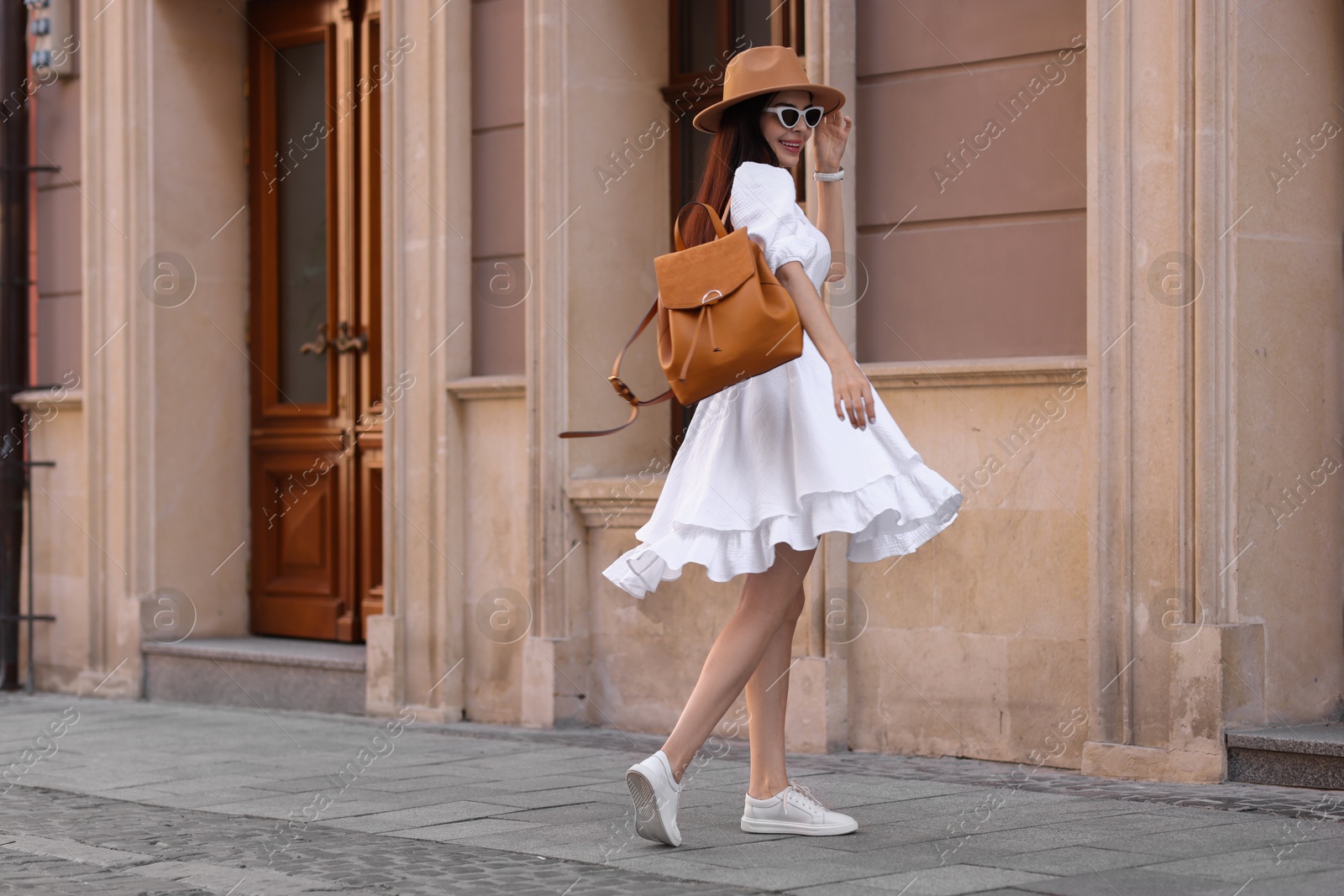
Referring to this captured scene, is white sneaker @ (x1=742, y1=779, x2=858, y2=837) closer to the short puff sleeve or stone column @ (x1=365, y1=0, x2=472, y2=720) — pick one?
the short puff sleeve

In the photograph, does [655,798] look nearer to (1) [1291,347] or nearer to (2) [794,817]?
(2) [794,817]

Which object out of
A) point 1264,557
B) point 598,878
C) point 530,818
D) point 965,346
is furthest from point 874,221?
point 598,878

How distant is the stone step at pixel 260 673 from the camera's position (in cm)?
881

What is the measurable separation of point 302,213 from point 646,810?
244 inches

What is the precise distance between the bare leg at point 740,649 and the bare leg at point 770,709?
0.30ft

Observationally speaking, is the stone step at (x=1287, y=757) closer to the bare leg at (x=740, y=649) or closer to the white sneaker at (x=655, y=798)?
the bare leg at (x=740, y=649)

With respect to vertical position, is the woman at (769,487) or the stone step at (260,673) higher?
the woman at (769,487)

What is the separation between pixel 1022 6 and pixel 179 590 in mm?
5701

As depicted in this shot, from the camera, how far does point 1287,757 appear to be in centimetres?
577

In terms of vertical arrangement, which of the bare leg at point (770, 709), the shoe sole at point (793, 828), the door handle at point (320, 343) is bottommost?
the shoe sole at point (793, 828)

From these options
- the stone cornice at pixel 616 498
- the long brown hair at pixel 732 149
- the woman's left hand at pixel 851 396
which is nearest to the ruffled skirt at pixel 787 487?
the woman's left hand at pixel 851 396

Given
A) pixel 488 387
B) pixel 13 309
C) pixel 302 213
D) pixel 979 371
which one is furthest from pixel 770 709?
pixel 13 309

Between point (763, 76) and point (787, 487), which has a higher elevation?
point (763, 76)

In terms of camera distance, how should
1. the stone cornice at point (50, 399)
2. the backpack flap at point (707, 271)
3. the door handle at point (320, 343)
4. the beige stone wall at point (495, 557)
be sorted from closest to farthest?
the backpack flap at point (707, 271), the beige stone wall at point (495, 557), the door handle at point (320, 343), the stone cornice at point (50, 399)
